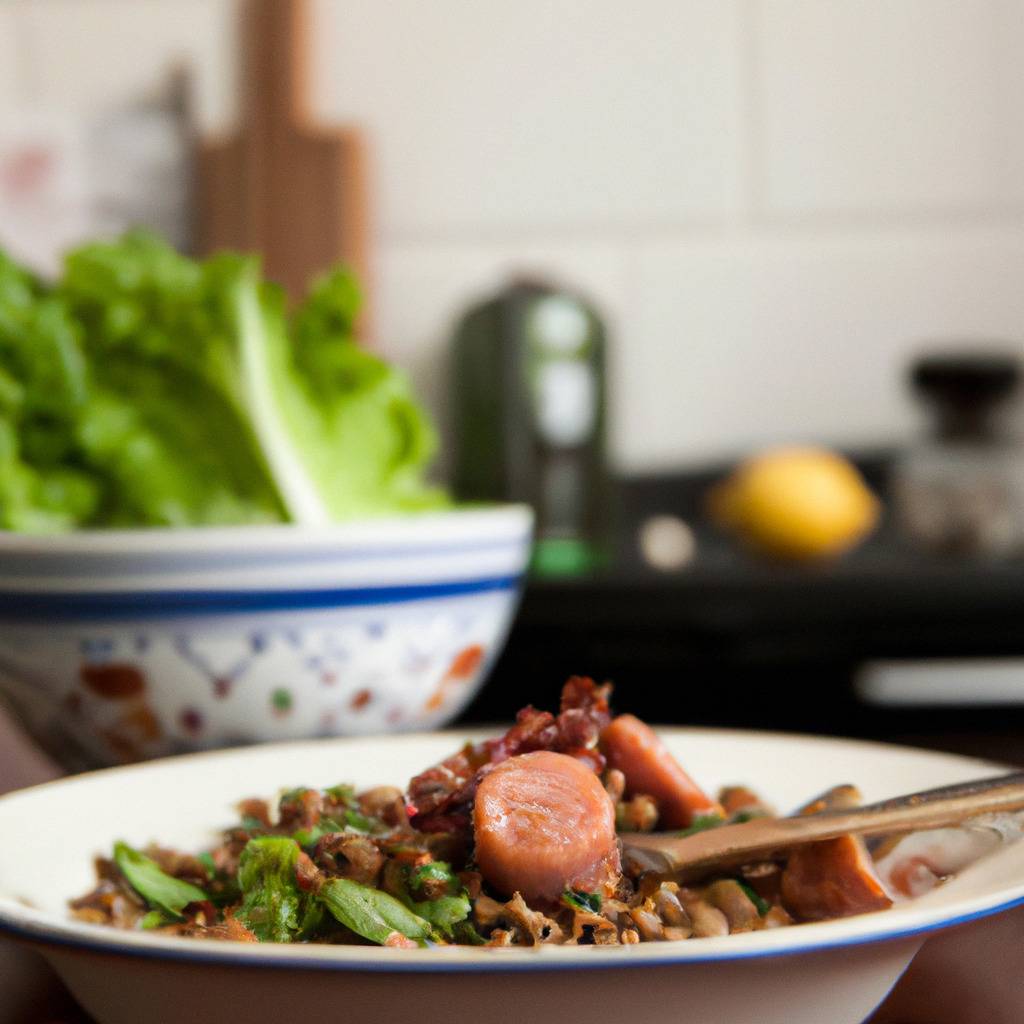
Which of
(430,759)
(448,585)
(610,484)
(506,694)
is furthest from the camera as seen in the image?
(610,484)

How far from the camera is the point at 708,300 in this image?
2.42 metres

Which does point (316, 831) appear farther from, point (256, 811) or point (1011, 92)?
point (1011, 92)

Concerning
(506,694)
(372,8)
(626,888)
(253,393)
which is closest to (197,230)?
(372,8)

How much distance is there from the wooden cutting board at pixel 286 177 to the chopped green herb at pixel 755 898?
1837 mm

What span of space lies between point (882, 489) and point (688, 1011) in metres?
2.05

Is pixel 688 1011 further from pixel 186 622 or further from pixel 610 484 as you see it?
pixel 610 484

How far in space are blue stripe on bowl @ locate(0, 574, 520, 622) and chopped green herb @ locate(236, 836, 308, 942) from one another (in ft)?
0.63

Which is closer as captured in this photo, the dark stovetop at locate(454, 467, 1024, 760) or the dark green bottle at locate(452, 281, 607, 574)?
the dark stovetop at locate(454, 467, 1024, 760)

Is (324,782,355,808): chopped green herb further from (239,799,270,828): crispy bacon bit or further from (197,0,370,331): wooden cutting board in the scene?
(197,0,370,331): wooden cutting board

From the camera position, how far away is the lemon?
6.59ft

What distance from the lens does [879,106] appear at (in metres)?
2.39

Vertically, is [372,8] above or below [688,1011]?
above

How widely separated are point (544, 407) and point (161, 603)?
145cm

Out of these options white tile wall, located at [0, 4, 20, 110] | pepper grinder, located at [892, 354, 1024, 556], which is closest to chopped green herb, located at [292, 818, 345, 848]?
pepper grinder, located at [892, 354, 1024, 556]
